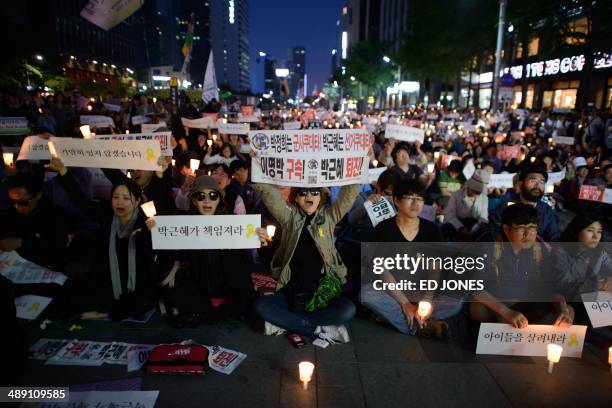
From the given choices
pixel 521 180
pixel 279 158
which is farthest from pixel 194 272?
pixel 521 180

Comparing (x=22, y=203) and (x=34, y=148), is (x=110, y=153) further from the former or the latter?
(x=34, y=148)

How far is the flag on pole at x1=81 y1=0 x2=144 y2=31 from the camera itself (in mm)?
9508

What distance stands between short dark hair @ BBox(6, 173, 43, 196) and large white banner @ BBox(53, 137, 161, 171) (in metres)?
0.37

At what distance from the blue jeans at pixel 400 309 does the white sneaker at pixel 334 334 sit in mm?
454

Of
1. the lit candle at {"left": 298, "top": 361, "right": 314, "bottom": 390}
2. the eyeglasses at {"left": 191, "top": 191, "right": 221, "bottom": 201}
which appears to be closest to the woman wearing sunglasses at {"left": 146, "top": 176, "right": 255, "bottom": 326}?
the eyeglasses at {"left": 191, "top": 191, "right": 221, "bottom": 201}

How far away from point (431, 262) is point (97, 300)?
344 cm

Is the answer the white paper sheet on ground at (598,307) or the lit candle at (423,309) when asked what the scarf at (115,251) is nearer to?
the lit candle at (423,309)

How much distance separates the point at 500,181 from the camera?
702cm

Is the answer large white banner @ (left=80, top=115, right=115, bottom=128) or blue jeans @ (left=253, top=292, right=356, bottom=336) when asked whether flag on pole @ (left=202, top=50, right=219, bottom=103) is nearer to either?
large white banner @ (left=80, top=115, right=115, bottom=128)

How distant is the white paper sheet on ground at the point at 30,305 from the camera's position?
13.2ft

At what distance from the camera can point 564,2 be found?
20.5m

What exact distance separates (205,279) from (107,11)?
8.24 meters

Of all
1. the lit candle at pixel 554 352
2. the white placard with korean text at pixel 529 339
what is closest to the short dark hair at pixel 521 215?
the white placard with korean text at pixel 529 339

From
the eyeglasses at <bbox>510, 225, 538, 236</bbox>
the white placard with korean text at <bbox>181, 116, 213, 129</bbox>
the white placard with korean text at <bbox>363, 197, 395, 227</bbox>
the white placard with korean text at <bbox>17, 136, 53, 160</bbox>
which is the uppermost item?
the white placard with korean text at <bbox>181, 116, 213, 129</bbox>
